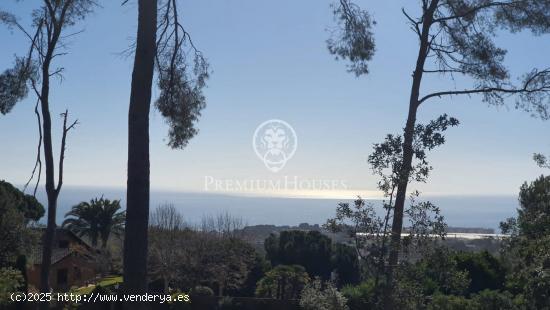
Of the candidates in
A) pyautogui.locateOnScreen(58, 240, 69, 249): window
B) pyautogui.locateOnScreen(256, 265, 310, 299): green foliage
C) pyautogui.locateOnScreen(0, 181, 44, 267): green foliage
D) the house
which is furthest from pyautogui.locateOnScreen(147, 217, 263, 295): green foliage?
pyautogui.locateOnScreen(0, 181, 44, 267): green foliage

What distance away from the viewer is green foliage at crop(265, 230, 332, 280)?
98.8ft

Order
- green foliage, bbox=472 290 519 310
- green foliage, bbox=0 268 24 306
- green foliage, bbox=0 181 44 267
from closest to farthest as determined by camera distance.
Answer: green foliage, bbox=472 290 519 310 < green foliage, bbox=0 268 24 306 < green foliage, bbox=0 181 44 267

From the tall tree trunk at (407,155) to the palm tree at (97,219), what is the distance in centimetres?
3256

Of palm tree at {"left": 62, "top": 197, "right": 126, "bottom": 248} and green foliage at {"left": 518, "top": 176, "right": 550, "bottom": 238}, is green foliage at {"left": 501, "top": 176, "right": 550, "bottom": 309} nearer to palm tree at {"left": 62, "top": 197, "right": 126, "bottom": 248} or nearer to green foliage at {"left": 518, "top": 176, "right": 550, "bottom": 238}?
green foliage at {"left": 518, "top": 176, "right": 550, "bottom": 238}

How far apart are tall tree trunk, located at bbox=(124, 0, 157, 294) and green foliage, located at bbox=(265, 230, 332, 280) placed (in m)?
24.3

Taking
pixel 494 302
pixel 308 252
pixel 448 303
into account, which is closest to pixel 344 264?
pixel 308 252

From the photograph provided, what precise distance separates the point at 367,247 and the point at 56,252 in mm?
27228

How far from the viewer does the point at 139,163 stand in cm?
615

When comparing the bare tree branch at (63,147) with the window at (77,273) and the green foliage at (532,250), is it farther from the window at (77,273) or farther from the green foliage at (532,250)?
the window at (77,273)

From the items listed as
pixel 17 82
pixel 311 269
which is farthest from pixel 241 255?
pixel 17 82

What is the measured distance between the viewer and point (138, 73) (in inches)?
248

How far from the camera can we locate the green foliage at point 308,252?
1186 inches

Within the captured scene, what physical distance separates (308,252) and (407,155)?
23.6 m

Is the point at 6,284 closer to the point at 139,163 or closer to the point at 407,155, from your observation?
the point at 139,163
